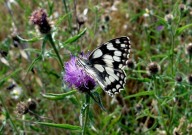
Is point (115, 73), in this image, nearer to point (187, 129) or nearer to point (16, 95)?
point (187, 129)

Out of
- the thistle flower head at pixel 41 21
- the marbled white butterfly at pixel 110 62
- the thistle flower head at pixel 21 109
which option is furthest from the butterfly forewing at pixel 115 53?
the thistle flower head at pixel 21 109

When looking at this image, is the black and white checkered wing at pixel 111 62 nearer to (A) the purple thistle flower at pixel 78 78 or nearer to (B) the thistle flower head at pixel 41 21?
(A) the purple thistle flower at pixel 78 78

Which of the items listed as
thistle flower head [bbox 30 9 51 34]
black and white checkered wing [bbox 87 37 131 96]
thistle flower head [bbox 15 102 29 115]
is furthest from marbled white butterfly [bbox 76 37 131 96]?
thistle flower head [bbox 15 102 29 115]

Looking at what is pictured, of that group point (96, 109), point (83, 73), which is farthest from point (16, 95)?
point (83, 73)

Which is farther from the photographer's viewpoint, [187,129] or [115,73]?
[187,129]

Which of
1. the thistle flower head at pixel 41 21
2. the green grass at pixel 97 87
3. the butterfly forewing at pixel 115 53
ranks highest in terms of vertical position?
the thistle flower head at pixel 41 21

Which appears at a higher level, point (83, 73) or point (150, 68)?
point (83, 73)

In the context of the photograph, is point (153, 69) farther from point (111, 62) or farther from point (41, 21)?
point (41, 21)
